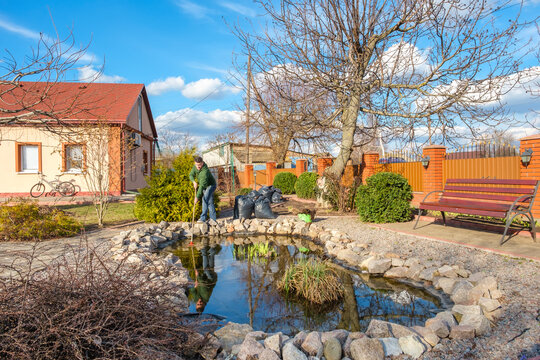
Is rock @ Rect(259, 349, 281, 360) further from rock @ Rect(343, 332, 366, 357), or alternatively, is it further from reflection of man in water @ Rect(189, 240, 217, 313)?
reflection of man in water @ Rect(189, 240, 217, 313)

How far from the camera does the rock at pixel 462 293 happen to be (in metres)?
3.52

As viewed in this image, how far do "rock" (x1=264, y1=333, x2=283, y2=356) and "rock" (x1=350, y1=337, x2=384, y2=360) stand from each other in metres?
0.53

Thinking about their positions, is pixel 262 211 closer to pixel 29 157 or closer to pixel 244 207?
pixel 244 207

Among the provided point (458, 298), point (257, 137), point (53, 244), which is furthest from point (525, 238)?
point (257, 137)

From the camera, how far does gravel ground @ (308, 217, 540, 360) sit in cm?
245

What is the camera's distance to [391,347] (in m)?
2.54

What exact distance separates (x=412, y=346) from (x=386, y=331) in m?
0.27

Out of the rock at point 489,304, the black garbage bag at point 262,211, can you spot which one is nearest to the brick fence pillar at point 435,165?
the black garbage bag at point 262,211

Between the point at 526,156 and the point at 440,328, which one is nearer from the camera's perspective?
the point at 440,328

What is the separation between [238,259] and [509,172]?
8918 mm

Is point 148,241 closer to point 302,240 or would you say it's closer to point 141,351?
point 302,240

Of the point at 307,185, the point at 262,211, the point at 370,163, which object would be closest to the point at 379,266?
the point at 262,211

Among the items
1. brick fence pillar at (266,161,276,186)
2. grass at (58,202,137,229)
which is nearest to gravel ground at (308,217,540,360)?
grass at (58,202,137,229)

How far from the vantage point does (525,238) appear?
18.4 feet
